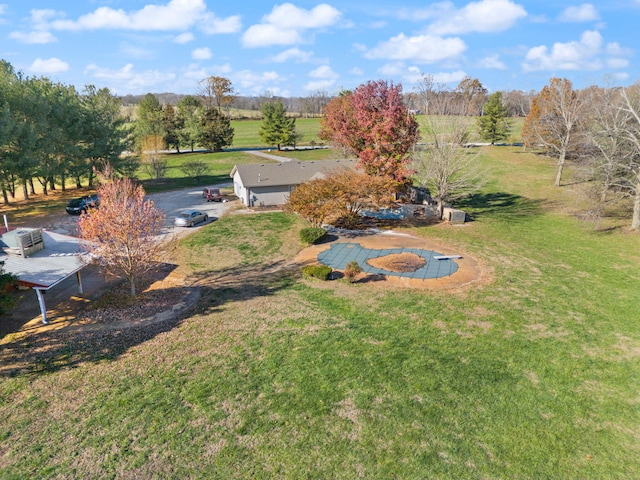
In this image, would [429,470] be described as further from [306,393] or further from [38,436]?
[38,436]

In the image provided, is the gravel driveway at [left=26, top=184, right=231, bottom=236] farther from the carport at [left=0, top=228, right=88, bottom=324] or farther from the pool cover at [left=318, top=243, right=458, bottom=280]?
the pool cover at [left=318, top=243, right=458, bottom=280]

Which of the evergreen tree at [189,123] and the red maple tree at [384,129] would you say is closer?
the red maple tree at [384,129]

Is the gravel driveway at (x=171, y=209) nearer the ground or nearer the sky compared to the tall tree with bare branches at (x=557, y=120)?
nearer the ground

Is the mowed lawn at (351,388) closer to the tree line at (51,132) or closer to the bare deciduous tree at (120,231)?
the bare deciduous tree at (120,231)

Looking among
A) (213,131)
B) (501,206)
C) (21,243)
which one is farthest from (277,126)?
(21,243)

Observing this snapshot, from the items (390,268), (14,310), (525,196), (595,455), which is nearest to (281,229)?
(390,268)

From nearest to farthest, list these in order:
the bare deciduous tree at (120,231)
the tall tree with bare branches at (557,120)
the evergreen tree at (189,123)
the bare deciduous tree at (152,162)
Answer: the bare deciduous tree at (120,231), the tall tree with bare branches at (557,120), the bare deciduous tree at (152,162), the evergreen tree at (189,123)

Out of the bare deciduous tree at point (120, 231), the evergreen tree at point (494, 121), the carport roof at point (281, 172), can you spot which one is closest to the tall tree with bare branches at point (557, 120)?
the evergreen tree at point (494, 121)
